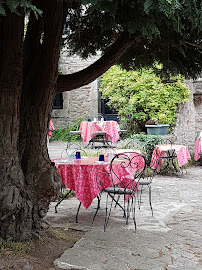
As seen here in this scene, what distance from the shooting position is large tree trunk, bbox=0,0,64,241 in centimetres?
341

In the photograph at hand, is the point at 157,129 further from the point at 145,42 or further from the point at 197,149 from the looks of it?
the point at 145,42

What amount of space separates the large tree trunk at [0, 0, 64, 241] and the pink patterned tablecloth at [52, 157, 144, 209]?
1.21m

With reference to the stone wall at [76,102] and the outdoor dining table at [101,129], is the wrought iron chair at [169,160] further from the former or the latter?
the stone wall at [76,102]

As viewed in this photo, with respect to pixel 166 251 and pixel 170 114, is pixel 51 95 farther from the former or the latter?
pixel 170 114

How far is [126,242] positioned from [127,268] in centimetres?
82

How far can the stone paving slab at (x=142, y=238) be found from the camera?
3.53m

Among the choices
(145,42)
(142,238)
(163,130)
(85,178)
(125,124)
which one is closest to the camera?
(145,42)

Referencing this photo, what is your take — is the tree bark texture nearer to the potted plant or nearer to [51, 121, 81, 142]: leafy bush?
the potted plant

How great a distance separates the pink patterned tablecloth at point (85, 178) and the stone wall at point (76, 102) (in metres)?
11.2

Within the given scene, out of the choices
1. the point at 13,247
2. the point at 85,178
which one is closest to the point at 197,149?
the point at 85,178

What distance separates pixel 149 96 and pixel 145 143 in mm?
2357

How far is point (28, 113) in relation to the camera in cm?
372

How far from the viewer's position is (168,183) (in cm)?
847

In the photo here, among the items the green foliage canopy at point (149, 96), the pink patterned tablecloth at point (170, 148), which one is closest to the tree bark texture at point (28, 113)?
the pink patterned tablecloth at point (170, 148)
